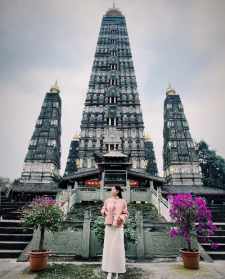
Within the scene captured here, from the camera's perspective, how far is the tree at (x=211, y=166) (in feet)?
148

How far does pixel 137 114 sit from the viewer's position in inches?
1785

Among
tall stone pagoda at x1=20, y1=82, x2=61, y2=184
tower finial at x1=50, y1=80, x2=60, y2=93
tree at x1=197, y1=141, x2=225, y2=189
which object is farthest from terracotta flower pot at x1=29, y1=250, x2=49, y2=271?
tower finial at x1=50, y1=80, x2=60, y2=93

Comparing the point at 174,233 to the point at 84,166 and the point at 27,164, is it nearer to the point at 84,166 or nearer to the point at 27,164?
the point at 84,166

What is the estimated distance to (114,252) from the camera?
439cm

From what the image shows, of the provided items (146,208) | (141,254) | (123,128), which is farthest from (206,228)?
(123,128)

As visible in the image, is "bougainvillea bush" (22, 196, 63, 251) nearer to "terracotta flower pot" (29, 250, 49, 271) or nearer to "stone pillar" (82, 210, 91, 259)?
"terracotta flower pot" (29, 250, 49, 271)

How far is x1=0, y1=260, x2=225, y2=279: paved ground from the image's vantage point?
210 inches

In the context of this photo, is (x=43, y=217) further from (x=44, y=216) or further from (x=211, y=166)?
(x=211, y=166)

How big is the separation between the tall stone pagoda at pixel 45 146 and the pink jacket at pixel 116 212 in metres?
43.5

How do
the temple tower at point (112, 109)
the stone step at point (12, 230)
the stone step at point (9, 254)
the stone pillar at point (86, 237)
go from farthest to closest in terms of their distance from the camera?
the temple tower at point (112, 109), the stone step at point (12, 230), the stone step at point (9, 254), the stone pillar at point (86, 237)

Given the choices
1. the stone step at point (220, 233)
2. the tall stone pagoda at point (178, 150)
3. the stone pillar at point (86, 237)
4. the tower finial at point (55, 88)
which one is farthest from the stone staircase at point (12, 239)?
the tower finial at point (55, 88)

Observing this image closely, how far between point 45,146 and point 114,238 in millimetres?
47817

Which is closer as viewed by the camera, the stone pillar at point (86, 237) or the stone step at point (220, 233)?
the stone pillar at point (86, 237)

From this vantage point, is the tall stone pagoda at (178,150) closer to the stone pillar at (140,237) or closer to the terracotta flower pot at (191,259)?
the stone pillar at (140,237)
